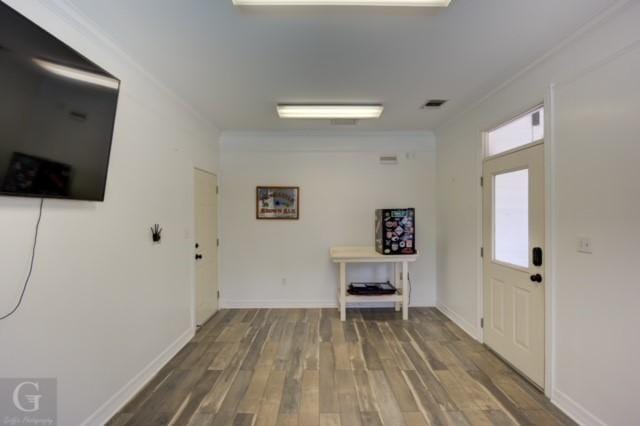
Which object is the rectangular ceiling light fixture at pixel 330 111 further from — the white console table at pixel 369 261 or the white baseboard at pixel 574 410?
the white baseboard at pixel 574 410

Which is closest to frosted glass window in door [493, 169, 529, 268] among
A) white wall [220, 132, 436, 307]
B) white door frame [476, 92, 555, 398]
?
white door frame [476, 92, 555, 398]

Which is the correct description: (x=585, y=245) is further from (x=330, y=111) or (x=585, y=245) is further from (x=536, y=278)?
(x=330, y=111)

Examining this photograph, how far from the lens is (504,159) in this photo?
9.32 ft

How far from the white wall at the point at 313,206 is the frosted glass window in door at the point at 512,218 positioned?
1.55m

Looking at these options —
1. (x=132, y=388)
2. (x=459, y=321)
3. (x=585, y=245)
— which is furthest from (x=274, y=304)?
(x=585, y=245)

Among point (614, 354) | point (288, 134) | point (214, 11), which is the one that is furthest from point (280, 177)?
point (614, 354)

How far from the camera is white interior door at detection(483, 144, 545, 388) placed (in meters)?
2.42

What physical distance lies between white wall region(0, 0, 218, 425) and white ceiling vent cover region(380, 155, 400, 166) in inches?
112

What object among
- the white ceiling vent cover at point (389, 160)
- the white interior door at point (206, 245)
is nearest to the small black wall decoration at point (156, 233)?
the white interior door at point (206, 245)

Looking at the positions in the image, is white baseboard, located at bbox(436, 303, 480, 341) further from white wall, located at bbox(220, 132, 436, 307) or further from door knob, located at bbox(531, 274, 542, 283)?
door knob, located at bbox(531, 274, 542, 283)

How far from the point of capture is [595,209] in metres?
1.92

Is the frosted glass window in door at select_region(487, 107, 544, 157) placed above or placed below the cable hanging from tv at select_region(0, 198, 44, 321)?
above

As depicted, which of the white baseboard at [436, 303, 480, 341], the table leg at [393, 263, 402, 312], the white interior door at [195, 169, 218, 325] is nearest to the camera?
the white baseboard at [436, 303, 480, 341]

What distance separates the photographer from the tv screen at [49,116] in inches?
50.8
